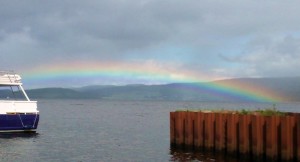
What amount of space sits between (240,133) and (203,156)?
394cm

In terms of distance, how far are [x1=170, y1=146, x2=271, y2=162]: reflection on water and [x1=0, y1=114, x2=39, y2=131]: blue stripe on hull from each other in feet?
59.0

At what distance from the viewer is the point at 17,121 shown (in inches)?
1638

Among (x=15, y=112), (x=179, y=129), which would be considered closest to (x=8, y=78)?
(x=15, y=112)

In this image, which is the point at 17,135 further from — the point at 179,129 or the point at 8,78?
the point at 179,129

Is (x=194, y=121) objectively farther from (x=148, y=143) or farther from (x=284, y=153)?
(x=148, y=143)

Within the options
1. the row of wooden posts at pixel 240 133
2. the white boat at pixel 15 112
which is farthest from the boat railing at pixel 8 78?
the row of wooden posts at pixel 240 133

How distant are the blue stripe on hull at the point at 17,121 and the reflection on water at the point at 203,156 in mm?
17995

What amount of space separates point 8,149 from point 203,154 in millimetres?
16283

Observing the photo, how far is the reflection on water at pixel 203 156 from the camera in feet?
77.9

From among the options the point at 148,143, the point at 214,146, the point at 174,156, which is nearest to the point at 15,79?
the point at 148,143

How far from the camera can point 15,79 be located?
4372cm

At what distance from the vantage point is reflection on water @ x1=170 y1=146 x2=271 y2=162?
2376 centimetres

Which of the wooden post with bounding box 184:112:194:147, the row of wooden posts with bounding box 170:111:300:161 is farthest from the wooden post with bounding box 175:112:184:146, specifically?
the wooden post with bounding box 184:112:194:147

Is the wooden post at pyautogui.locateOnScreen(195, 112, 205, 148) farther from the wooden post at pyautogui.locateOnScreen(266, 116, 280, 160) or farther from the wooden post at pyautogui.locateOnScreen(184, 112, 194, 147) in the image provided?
the wooden post at pyautogui.locateOnScreen(266, 116, 280, 160)
